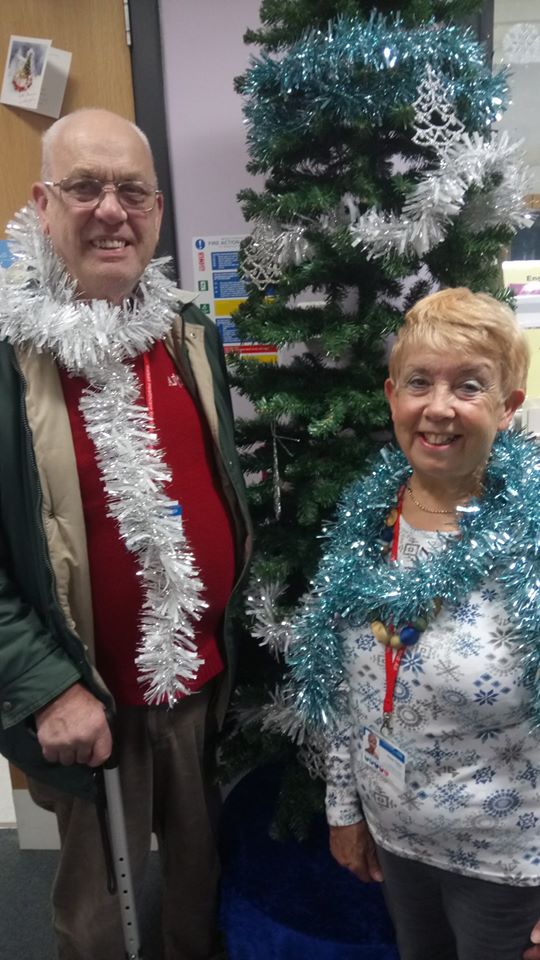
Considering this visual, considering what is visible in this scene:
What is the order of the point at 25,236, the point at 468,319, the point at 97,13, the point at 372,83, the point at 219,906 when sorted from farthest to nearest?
the point at 97,13 → the point at 219,906 → the point at 25,236 → the point at 372,83 → the point at 468,319

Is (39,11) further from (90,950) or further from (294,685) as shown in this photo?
(90,950)

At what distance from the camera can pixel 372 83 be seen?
3.87 ft

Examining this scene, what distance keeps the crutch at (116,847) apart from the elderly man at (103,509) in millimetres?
42

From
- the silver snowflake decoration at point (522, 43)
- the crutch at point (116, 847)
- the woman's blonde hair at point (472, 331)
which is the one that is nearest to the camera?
the woman's blonde hair at point (472, 331)

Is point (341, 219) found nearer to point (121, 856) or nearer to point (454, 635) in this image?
point (454, 635)

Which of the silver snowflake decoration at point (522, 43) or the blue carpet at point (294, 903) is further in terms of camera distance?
the silver snowflake decoration at point (522, 43)

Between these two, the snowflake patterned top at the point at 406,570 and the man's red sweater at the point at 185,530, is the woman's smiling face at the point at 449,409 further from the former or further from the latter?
the man's red sweater at the point at 185,530

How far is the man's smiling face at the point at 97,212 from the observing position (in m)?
1.26

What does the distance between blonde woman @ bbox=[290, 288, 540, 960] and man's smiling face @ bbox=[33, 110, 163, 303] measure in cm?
62

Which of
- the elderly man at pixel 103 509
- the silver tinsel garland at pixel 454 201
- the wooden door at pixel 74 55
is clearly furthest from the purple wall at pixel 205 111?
the silver tinsel garland at pixel 454 201

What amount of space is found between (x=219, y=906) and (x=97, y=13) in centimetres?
239

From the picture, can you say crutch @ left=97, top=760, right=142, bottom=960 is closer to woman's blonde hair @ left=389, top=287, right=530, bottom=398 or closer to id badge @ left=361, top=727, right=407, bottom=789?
id badge @ left=361, top=727, right=407, bottom=789

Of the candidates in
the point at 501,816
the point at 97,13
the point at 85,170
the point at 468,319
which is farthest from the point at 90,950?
the point at 97,13

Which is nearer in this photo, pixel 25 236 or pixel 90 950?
pixel 25 236
